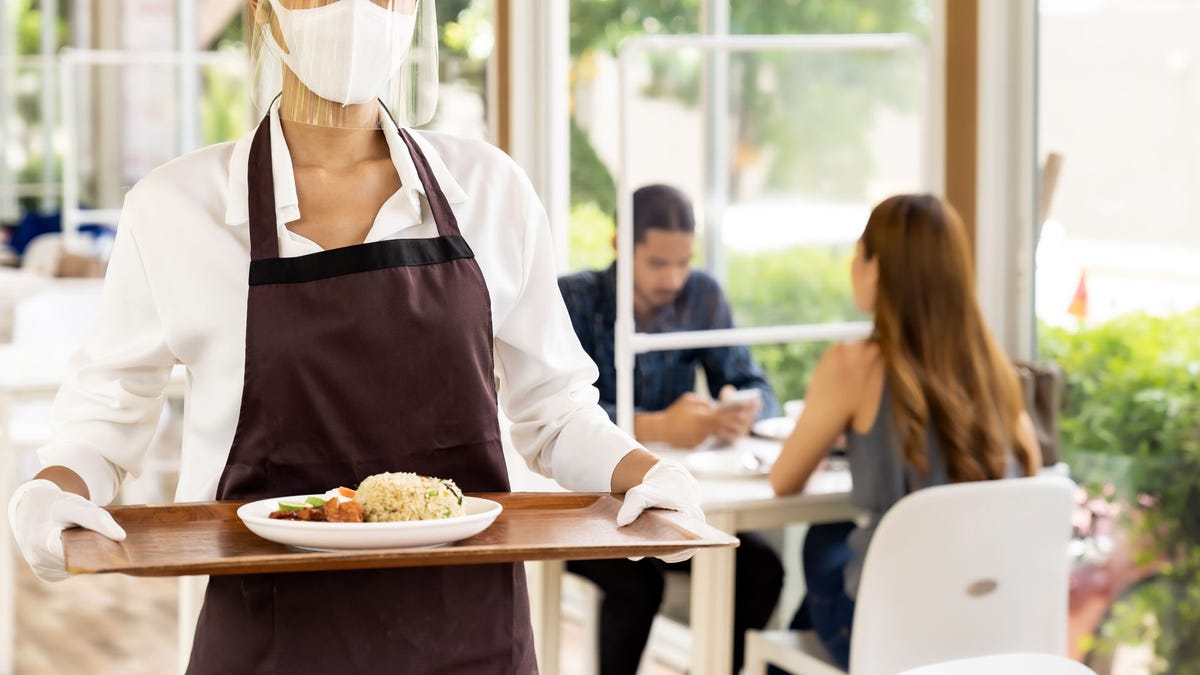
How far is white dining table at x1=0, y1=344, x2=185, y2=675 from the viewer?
10.9 feet

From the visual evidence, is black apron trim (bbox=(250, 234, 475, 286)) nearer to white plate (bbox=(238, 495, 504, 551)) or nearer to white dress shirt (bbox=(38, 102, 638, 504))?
white dress shirt (bbox=(38, 102, 638, 504))

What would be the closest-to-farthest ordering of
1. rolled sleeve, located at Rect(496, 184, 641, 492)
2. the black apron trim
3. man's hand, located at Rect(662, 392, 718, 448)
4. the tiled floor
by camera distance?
the black apron trim < rolled sleeve, located at Rect(496, 184, 641, 492) < man's hand, located at Rect(662, 392, 718, 448) < the tiled floor

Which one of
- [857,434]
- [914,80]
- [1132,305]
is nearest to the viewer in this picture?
[857,434]

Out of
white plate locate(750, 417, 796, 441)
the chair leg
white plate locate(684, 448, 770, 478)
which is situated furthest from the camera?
white plate locate(750, 417, 796, 441)

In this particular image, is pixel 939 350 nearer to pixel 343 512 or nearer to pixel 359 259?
pixel 359 259

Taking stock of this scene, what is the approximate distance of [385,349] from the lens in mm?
1349

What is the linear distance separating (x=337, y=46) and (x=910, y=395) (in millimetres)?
1333

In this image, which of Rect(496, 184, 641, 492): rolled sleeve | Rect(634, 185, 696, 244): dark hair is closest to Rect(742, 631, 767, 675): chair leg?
Rect(634, 185, 696, 244): dark hair

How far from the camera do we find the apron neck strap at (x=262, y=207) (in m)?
1.33

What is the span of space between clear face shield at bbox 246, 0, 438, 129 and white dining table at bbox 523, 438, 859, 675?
1182 millimetres

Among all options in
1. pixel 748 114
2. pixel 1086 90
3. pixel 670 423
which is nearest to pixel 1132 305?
pixel 1086 90

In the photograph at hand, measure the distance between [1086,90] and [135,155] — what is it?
23.6 ft

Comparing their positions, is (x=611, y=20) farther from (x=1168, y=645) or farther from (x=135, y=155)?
(x=135, y=155)

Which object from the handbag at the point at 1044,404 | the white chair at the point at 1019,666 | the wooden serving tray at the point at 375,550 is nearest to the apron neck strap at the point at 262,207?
the wooden serving tray at the point at 375,550
